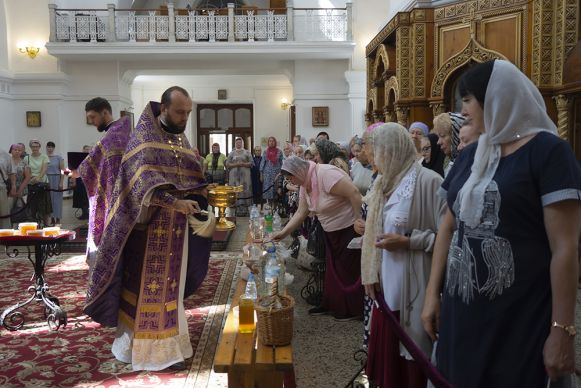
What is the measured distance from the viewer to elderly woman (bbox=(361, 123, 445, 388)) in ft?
8.48

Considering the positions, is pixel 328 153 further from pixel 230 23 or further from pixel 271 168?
pixel 230 23

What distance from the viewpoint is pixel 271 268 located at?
288 cm

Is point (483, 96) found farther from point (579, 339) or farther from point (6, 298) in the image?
point (6, 298)

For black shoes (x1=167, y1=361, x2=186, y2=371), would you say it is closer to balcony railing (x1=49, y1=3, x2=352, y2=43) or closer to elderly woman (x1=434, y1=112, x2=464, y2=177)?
elderly woman (x1=434, y1=112, x2=464, y2=177)

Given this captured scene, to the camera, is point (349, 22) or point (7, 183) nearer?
point (7, 183)

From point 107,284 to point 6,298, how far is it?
252cm

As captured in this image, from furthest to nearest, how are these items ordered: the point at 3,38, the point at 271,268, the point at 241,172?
the point at 3,38 → the point at 241,172 → the point at 271,268

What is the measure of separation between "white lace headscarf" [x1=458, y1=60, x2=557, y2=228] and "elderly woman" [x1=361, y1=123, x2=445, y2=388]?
0.82m

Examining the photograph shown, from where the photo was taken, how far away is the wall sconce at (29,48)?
1577cm

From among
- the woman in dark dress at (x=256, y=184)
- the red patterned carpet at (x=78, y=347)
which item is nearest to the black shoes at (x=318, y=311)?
the red patterned carpet at (x=78, y=347)

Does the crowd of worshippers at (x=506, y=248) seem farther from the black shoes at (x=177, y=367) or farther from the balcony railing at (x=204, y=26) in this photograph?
the balcony railing at (x=204, y=26)

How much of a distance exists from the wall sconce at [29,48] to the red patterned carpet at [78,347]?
38.7 feet

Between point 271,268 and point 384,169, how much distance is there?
803mm

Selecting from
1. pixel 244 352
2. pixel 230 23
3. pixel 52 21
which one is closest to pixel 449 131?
pixel 244 352
